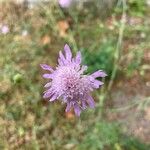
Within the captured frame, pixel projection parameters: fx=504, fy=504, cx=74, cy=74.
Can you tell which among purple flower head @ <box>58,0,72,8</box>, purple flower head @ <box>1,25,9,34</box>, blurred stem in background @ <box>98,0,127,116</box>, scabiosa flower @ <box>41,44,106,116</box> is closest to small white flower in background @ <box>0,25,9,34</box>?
purple flower head @ <box>1,25,9,34</box>

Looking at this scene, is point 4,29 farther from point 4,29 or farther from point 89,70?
point 89,70

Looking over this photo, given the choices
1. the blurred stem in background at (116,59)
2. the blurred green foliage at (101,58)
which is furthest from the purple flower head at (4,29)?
the blurred stem in background at (116,59)

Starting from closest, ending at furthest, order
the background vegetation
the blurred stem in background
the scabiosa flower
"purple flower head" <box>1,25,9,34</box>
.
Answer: the scabiosa flower
the background vegetation
the blurred stem in background
"purple flower head" <box>1,25,9,34</box>

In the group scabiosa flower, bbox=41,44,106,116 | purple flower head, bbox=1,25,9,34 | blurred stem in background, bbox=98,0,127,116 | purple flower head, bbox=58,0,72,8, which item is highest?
purple flower head, bbox=58,0,72,8

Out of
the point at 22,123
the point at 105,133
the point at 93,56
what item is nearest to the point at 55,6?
the point at 93,56

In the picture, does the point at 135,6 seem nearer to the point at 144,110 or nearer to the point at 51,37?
the point at 51,37

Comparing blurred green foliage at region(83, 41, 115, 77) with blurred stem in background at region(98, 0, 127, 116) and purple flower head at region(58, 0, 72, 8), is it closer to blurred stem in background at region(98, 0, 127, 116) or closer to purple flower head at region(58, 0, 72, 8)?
blurred stem in background at region(98, 0, 127, 116)

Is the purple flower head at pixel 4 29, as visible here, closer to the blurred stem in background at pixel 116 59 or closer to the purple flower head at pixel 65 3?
the purple flower head at pixel 65 3
